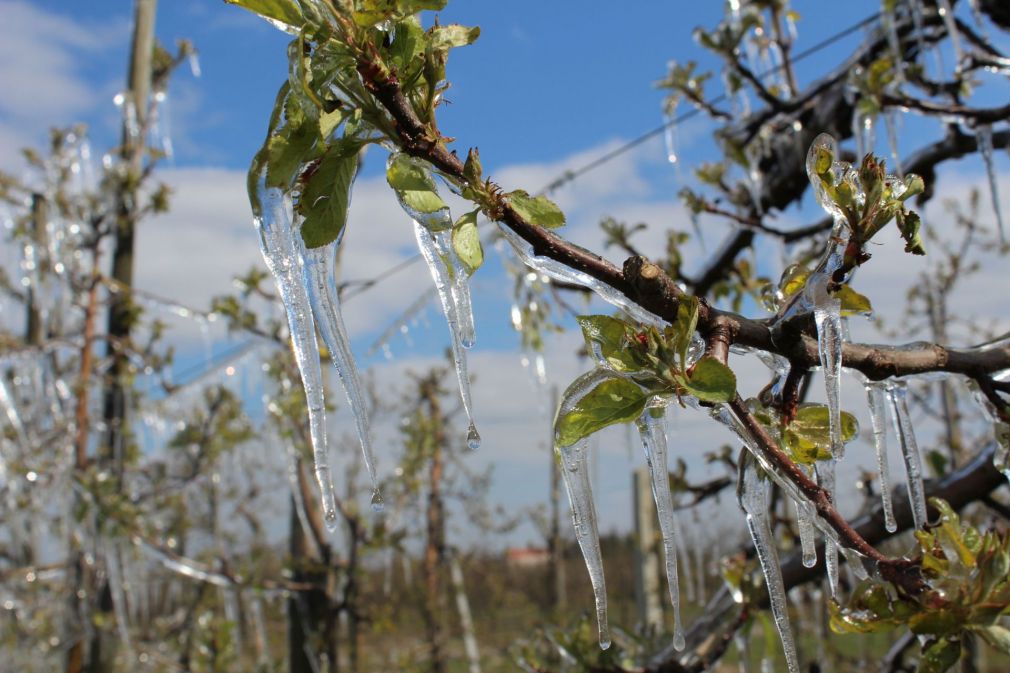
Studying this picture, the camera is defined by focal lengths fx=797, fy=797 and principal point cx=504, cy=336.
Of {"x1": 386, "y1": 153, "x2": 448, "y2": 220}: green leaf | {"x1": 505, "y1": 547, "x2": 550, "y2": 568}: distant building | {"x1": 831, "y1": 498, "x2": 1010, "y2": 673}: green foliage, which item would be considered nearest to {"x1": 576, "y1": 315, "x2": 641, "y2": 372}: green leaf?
{"x1": 386, "y1": 153, "x2": 448, "y2": 220}: green leaf

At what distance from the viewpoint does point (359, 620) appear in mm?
3545

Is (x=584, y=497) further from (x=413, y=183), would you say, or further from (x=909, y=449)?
(x=909, y=449)

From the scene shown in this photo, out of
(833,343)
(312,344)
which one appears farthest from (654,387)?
(312,344)

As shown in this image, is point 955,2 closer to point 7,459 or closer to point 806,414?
point 806,414

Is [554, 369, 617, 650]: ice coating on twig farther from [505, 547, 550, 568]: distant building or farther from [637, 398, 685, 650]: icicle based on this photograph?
[505, 547, 550, 568]: distant building

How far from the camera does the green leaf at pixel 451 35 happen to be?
0.72m

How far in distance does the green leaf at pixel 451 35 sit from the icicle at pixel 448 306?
176 mm

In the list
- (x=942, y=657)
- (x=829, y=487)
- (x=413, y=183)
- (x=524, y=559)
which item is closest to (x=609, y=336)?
(x=413, y=183)

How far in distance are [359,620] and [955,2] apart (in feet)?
10.6

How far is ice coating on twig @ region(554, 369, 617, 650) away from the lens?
2.58 feet

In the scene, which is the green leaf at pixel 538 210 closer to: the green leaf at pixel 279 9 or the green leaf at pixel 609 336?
the green leaf at pixel 609 336

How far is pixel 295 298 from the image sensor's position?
2.62 feet

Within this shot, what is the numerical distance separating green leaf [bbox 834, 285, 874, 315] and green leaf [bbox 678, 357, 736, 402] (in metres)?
0.23

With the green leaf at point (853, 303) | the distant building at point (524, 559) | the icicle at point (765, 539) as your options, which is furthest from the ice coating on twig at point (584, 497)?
the distant building at point (524, 559)
